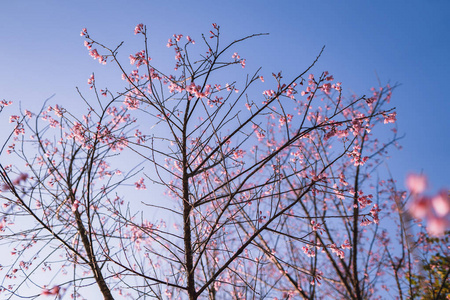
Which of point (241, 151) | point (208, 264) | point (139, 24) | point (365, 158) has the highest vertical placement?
point (139, 24)

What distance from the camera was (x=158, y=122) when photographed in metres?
3.95

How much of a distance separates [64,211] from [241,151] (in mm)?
3476

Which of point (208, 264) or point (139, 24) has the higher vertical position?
point (139, 24)

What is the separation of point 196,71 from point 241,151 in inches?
80.3

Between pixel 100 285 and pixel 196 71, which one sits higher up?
pixel 196 71

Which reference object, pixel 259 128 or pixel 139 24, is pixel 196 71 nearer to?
pixel 139 24

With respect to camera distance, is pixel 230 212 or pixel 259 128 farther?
pixel 230 212

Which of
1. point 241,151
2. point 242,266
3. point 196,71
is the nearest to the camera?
point 196,71

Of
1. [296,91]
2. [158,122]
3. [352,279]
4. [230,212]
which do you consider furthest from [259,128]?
[352,279]

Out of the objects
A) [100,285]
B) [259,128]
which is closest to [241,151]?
[259,128]

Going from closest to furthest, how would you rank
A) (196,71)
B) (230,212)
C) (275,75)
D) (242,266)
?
(275,75), (196,71), (230,212), (242,266)

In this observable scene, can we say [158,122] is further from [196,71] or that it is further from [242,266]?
[242,266]

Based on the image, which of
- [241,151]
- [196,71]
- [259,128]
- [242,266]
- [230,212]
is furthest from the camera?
[242,266]

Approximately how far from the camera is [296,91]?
3.65m
